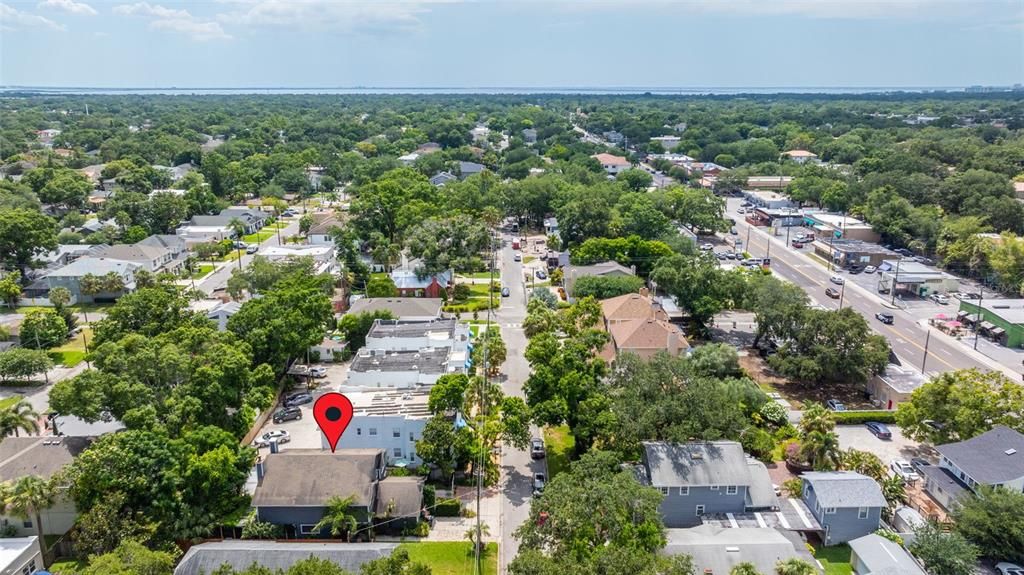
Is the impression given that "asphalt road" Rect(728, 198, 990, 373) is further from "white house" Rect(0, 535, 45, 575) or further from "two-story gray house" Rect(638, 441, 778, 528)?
"white house" Rect(0, 535, 45, 575)

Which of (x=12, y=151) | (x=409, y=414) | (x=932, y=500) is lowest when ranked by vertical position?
(x=932, y=500)

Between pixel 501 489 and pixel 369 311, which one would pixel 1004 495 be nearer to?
pixel 501 489

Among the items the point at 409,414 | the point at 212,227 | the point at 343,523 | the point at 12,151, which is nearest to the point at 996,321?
the point at 409,414

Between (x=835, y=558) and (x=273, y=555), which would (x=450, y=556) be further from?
(x=835, y=558)

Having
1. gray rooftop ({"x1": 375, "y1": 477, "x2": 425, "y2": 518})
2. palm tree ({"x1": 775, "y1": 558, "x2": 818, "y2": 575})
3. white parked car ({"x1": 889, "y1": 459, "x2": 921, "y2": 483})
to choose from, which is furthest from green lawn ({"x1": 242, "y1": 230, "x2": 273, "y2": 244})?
palm tree ({"x1": 775, "y1": 558, "x2": 818, "y2": 575})

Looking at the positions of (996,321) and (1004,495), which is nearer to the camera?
(1004,495)

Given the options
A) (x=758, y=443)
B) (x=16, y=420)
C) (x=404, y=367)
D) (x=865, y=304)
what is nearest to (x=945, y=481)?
(x=758, y=443)

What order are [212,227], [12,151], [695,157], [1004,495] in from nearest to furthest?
[1004,495] < [212,227] < [12,151] < [695,157]
